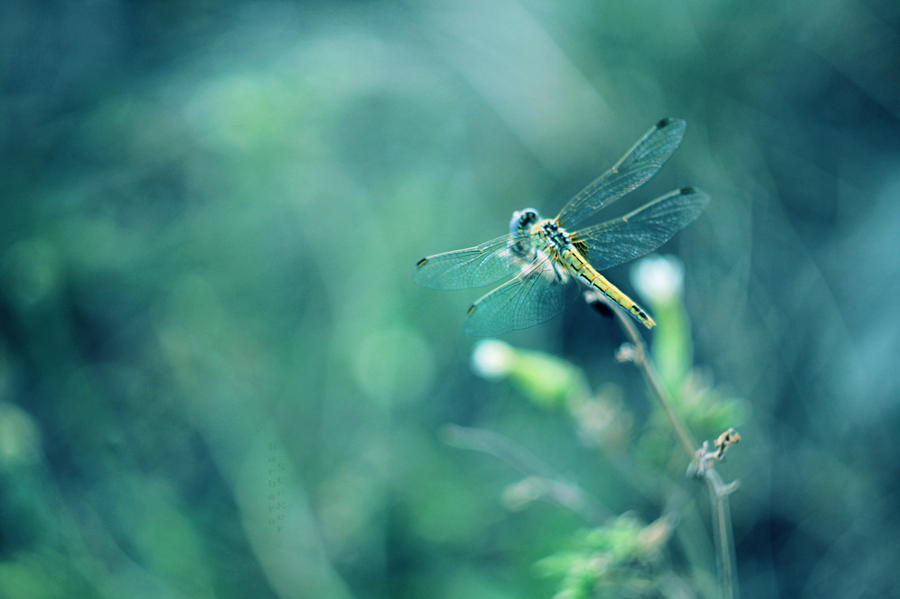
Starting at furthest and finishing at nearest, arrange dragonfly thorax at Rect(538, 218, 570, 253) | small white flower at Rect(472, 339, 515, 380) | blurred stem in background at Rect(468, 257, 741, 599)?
1. small white flower at Rect(472, 339, 515, 380)
2. dragonfly thorax at Rect(538, 218, 570, 253)
3. blurred stem in background at Rect(468, 257, 741, 599)

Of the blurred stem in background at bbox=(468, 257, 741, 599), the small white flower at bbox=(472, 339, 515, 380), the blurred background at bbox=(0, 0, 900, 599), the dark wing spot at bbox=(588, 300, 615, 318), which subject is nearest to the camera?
the blurred stem in background at bbox=(468, 257, 741, 599)

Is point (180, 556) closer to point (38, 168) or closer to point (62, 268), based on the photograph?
point (62, 268)

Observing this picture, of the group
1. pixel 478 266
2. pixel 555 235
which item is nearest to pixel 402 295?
pixel 478 266

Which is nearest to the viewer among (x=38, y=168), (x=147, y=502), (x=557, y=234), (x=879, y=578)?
(x=557, y=234)

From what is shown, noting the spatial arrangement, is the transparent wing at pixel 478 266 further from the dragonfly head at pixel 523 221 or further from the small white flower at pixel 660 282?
the small white flower at pixel 660 282

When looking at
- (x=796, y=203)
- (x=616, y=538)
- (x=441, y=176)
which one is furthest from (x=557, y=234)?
(x=796, y=203)

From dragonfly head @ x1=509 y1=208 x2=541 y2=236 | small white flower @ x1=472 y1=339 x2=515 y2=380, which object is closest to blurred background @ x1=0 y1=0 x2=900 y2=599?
small white flower @ x1=472 y1=339 x2=515 y2=380

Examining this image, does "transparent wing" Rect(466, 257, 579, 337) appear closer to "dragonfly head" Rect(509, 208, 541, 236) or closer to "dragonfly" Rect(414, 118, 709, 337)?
"dragonfly" Rect(414, 118, 709, 337)

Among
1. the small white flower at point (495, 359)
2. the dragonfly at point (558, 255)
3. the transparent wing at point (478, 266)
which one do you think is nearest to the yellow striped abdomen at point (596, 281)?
the dragonfly at point (558, 255)
